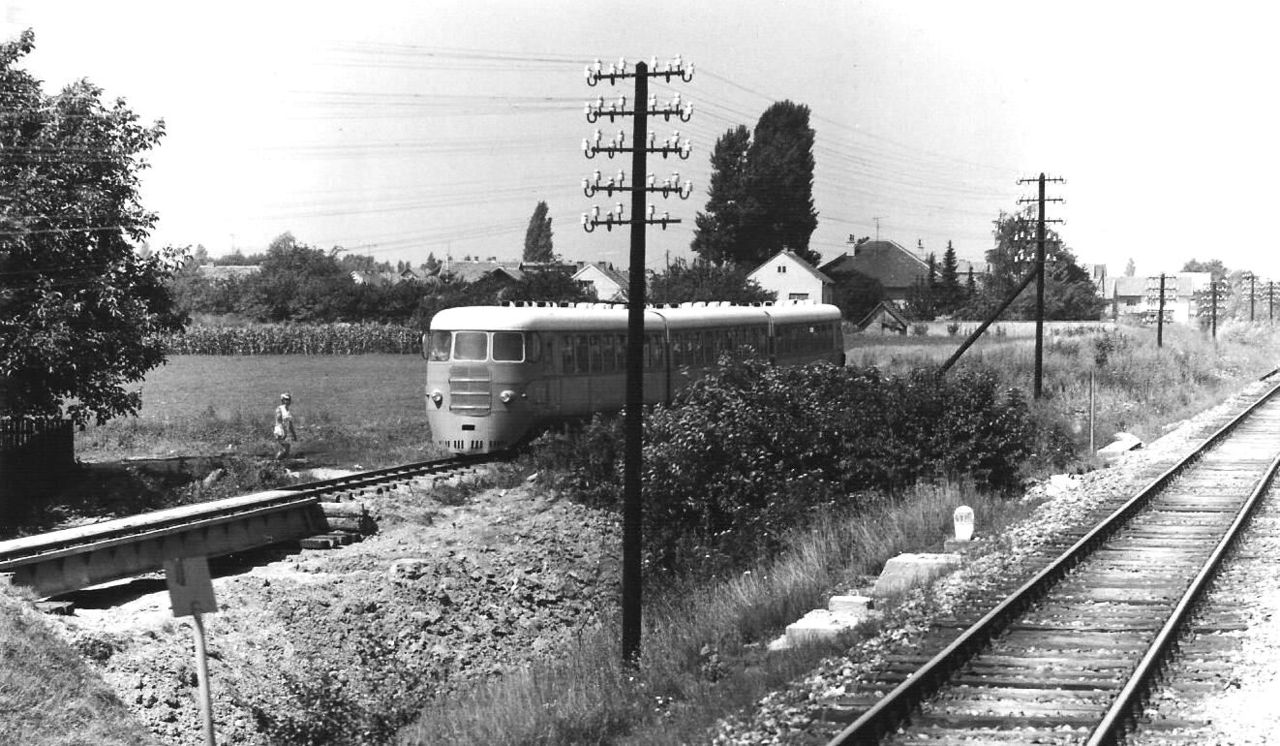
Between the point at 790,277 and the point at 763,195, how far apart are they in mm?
8689

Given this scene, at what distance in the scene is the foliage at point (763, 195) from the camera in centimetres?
9406

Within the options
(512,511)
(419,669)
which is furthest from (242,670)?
(512,511)

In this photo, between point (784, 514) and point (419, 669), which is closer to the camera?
point (419, 669)

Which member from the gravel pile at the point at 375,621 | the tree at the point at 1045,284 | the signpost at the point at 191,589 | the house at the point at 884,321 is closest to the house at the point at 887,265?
the tree at the point at 1045,284

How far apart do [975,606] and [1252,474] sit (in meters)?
13.4

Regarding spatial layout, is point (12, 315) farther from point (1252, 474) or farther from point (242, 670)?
point (1252, 474)

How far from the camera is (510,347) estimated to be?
26.7m

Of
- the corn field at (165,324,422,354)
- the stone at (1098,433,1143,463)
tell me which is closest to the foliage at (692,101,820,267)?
the corn field at (165,324,422,354)

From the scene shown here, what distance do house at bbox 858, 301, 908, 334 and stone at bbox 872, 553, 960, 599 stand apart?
63.2m

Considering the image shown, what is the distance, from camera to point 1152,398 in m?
45.1

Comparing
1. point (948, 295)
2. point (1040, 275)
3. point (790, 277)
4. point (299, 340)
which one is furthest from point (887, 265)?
point (1040, 275)

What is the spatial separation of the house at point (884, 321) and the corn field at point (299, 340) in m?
27.9

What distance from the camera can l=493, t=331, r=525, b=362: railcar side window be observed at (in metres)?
26.7

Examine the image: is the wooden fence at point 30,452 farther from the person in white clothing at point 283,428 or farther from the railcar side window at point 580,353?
the railcar side window at point 580,353
